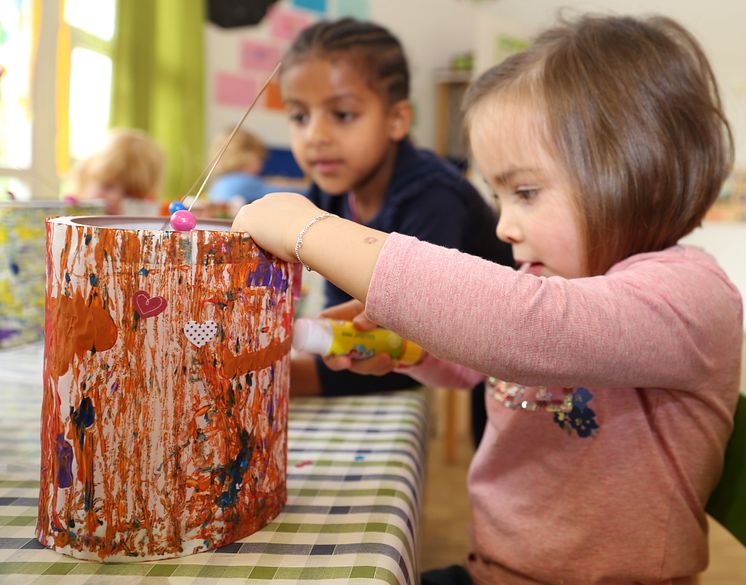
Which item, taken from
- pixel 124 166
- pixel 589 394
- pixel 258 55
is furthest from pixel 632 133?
pixel 258 55

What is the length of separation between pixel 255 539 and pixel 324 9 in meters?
5.26

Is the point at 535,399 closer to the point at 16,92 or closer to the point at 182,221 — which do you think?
the point at 182,221

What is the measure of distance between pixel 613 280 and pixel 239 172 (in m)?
3.42

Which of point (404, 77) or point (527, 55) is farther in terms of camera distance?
point (404, 77)

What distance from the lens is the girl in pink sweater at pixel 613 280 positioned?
2.37 ft

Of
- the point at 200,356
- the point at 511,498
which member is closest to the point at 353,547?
the point at 200,356

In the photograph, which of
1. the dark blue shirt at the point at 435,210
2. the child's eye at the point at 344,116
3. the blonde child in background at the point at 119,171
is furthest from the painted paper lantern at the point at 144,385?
the blonde child in background at the point at 119,171

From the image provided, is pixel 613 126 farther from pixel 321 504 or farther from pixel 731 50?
pixel 731 50

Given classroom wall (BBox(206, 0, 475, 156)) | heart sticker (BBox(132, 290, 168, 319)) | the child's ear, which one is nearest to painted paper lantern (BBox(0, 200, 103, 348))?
heart sticker (BBox(132, 290, 168, 319))

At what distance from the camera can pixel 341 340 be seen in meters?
0.75

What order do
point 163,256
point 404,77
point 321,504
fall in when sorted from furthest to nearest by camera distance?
point 404,77 < point 321,504 < point 163,256

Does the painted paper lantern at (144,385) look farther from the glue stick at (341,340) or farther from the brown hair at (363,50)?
the brown hair at (363,50)

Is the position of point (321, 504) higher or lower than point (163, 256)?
lower

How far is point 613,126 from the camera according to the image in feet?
2.38
